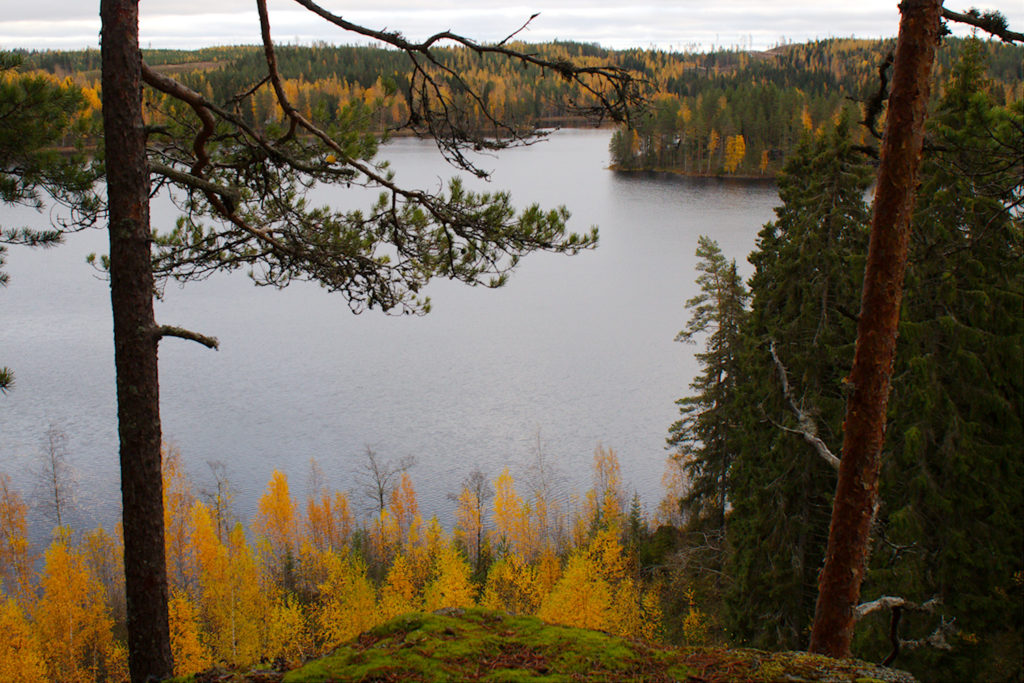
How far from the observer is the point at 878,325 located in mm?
3578

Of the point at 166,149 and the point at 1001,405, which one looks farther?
the point at 1001,405

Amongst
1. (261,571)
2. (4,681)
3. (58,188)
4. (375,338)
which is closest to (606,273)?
(375,338)

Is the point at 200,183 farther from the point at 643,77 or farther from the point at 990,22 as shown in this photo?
the point at 990,22

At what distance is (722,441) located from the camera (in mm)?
17156

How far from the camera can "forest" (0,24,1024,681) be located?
25.6 ft

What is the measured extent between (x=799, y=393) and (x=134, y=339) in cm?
900

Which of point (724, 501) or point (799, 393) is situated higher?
point (799, 393)

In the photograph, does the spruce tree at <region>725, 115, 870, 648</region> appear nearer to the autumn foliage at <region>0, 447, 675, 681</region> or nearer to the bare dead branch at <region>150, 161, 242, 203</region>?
the autumn foliage at <region>0, 447, 675, 681</region>

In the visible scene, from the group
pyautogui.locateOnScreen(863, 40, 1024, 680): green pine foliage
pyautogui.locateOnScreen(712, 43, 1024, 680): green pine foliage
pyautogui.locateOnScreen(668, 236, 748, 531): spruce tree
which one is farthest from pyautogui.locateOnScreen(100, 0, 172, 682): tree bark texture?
pyautogui.locateOnScreen(668, 236, 748, 531): spruce tree

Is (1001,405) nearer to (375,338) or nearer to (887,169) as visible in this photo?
(887,169)

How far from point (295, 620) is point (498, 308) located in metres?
15.2

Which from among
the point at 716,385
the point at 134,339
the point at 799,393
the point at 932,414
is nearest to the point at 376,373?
the point at 716,385

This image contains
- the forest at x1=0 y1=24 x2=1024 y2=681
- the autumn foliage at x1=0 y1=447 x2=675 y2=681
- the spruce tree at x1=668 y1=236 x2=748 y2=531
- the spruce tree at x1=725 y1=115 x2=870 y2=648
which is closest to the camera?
the forest at x1=0 y1=24 x2=1024 y2=681

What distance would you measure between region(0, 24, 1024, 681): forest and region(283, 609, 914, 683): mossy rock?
61 centimetres
